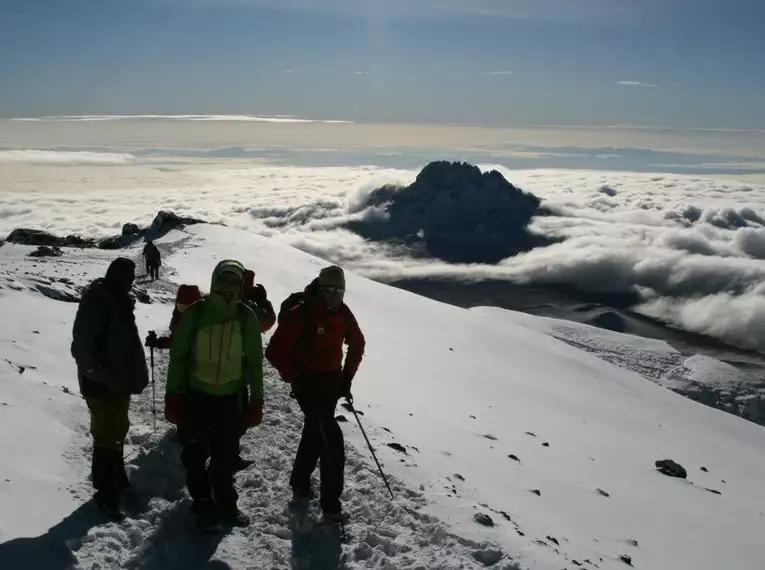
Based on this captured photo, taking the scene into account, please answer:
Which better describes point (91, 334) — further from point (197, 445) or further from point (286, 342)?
point (286, 342)

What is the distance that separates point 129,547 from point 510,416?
15.1 metres

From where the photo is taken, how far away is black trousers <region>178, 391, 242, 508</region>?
20.7 ft

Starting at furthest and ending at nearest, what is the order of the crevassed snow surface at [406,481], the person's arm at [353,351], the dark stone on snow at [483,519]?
the dark stone on snow at [483,519] < the person's arm at [353,351] < the crevassed snow surface at [406,481]

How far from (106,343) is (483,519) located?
461cm

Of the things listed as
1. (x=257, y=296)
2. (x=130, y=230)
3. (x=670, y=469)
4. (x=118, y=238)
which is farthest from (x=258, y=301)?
(x=130, y=230)

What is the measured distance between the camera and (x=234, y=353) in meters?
6.32

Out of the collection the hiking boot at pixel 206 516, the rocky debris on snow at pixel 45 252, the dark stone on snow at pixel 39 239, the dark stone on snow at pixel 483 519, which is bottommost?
the dark stone on snow at pixel 39 239

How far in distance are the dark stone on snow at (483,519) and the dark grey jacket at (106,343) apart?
159 inches

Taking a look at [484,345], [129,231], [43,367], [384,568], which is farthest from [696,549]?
[129,231]

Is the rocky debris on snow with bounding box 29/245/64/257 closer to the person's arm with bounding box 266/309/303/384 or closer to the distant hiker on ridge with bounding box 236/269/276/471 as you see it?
the distant hiker on ridge with bounding box 236/269/276/471

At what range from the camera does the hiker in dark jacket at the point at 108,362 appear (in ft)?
20.3

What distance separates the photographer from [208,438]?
6406 millimetres

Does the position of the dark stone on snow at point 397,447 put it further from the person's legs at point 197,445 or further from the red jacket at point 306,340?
the person's legs at point 197,445

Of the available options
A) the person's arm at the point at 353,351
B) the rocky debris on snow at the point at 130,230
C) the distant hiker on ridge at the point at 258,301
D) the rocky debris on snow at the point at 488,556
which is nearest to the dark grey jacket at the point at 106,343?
the person's arm at the point at 353,351
